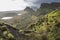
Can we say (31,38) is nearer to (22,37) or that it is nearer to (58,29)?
(22,37)

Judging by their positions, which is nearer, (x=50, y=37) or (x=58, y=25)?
(x=50, y=37)

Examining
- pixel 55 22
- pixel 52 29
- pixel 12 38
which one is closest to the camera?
pixel 12 38

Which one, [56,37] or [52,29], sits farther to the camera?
[52,29]

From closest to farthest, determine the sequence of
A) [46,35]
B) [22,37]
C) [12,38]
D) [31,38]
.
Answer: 1. [12,38]
2. [22,37]
3. [31,38]
4. [46,35]

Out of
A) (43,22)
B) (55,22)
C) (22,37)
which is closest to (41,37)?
(22,37)

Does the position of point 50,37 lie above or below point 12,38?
below

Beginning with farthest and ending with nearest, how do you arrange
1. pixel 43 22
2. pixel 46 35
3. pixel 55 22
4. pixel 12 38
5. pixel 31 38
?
pixel 43 22 < pixel 55 22 < pixel 46 35 < pixel 31 38 < pixel 12 38

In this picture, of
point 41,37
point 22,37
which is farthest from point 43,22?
point 22,37

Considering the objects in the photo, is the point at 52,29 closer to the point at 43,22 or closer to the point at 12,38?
the point at 43,22

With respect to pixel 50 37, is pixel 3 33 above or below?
above
